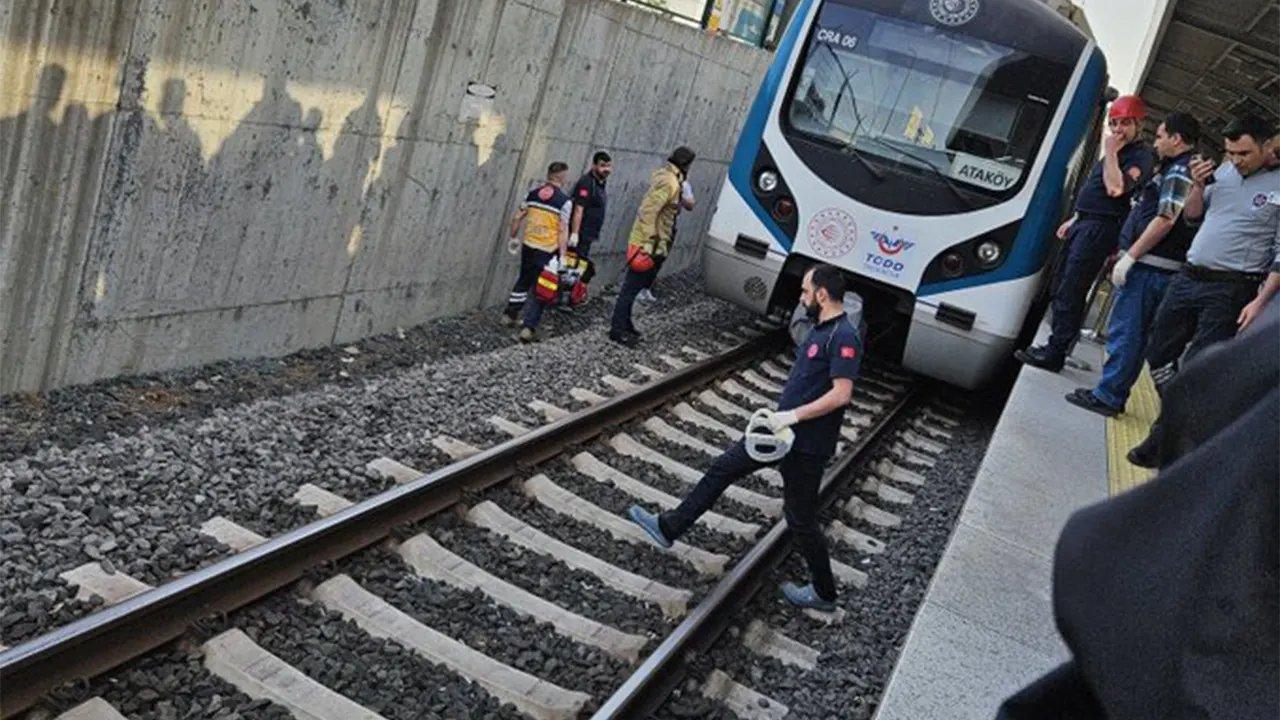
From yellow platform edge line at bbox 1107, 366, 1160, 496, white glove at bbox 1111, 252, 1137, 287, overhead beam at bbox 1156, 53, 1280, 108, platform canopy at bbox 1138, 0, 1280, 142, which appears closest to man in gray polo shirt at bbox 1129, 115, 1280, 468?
yellow platform edge line at bbox 1107, 366, 1160, 496

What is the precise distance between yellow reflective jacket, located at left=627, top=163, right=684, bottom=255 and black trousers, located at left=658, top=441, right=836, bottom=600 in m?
5.04

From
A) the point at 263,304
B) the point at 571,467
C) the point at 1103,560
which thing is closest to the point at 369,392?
the point at 263,304

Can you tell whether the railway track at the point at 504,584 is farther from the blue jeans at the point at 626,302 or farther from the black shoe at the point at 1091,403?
the blue jeans at the point at 626,302

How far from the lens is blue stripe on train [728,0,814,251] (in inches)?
437

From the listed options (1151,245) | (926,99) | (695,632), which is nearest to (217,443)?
(695,632)

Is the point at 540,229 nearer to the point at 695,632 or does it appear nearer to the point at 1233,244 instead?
the point at 1233,244

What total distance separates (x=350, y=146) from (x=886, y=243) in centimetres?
470

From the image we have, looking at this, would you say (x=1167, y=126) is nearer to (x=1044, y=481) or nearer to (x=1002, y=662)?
(x=1044, y=481)

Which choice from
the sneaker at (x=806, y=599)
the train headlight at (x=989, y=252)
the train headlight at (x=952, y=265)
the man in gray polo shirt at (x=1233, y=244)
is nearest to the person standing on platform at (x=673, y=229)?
the train headlight at (x=952, y=265)

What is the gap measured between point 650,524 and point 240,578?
7.89 feet

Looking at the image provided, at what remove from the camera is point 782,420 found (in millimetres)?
6184

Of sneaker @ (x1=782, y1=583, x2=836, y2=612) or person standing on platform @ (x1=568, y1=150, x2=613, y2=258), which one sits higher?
person standing on platform @ (x1=568, y1=150, x2=613, y2=258)

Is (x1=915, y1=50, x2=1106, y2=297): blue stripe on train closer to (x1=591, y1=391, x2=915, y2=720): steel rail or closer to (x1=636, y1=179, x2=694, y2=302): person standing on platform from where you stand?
(x1=636, y1=179, x2=694, y2=302): person standing on platform

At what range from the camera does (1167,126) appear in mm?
8703
